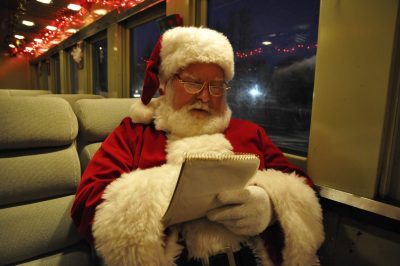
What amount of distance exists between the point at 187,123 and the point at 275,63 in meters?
0.78

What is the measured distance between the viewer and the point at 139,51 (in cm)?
307

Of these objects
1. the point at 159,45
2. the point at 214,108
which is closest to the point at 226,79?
the point at 214,108

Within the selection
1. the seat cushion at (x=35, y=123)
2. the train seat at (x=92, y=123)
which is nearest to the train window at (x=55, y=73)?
the train seat at (x=92, y=123)

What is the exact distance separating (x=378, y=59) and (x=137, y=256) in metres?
0.98

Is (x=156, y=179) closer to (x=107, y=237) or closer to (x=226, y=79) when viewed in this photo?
(x=107, y=237)

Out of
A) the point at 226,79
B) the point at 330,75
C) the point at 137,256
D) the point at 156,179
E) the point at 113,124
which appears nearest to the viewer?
the point at 137,256

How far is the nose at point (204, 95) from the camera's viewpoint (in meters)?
1.08

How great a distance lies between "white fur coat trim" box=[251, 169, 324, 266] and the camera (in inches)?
34.4

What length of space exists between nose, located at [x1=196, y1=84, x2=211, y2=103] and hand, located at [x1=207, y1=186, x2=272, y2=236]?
41cm

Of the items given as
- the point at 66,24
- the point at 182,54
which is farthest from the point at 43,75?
the point at 182,54

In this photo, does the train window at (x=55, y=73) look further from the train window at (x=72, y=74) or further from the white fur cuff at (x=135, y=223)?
the white fur cuff at (x=135, y=223)

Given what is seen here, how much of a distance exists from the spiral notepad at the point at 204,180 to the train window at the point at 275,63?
81 cm

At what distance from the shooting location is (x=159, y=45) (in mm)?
1206

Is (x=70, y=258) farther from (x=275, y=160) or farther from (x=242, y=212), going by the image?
(x=275, y=160)
